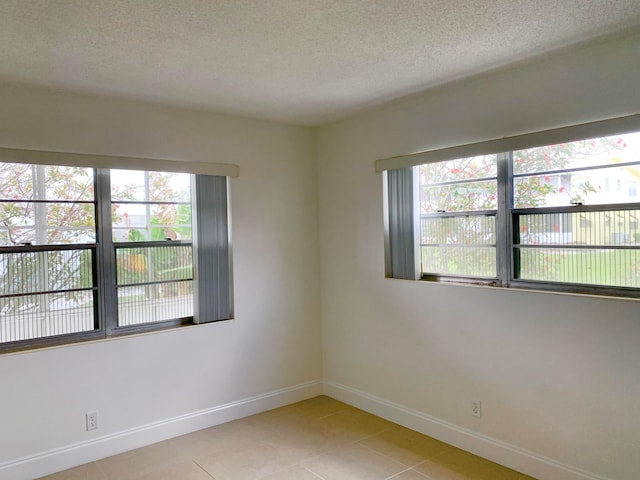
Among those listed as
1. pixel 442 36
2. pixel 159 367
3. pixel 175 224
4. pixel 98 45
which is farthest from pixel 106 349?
pixel 442 36

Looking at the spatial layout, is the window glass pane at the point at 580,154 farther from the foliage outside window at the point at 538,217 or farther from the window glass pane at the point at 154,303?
the window glass pane at the point at 154,303

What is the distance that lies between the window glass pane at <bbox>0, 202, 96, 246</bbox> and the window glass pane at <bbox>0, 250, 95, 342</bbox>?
0.09m

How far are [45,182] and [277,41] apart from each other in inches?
75.9

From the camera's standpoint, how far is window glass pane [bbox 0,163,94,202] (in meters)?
3.02

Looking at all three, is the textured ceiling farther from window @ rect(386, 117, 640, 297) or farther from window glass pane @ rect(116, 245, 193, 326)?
window glass pane @ rect(116, 245, 193, 326)

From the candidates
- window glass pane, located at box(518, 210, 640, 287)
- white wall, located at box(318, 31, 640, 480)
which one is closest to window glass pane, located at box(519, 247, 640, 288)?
window glass pane, located at box(518, 210, 640, 287)

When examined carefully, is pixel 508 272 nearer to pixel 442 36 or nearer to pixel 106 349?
pixel 442 36

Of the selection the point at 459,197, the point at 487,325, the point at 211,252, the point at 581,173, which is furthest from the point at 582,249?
the point at 211,252

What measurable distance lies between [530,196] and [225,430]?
9.29ft

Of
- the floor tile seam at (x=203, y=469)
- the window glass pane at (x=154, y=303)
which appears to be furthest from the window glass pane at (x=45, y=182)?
the floor tile seam at (x=203, y=469)

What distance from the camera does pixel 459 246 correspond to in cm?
337

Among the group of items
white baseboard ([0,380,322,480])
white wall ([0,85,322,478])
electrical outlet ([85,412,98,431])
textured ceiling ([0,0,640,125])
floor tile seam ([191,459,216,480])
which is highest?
textured ceiling ([0,0,640,125])

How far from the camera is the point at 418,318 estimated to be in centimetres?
355

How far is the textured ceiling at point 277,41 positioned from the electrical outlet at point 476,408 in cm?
219
